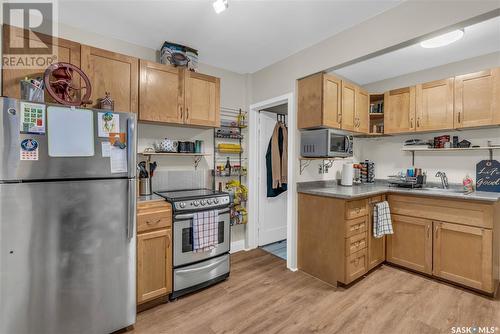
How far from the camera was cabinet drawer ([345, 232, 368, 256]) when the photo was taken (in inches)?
94.3

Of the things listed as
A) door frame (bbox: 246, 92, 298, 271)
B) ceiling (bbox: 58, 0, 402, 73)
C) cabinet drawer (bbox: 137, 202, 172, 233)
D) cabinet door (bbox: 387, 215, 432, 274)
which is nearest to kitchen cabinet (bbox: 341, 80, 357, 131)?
door frame (bbox: 246, 92, 298, 271)

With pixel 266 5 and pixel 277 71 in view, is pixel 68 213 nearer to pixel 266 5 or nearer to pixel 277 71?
pixel 266 5

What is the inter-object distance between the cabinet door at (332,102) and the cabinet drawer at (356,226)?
1086 mm

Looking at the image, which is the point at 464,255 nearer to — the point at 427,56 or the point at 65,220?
the point at 427,56

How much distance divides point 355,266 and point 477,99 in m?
2.32

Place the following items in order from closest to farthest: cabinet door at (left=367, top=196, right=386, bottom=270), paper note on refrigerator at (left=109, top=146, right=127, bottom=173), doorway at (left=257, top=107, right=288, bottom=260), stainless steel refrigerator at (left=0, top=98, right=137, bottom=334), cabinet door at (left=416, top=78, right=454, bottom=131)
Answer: stainless steel refrigerator at (left=0, top=98, right=137, bottom=334)
paper note on refrigerator at (left=109, top=146, right=127, bottom=173)
cabinet door at (left=367, top=196, right=386, bottom=270)
cabinet door at (left=416, top=78, right=454, bottom=131)
doorway at (left=257, top=107, right=288, bottom=260)

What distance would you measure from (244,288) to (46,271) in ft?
5.48

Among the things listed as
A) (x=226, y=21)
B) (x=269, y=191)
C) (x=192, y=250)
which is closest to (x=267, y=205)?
(x=269, y=191)

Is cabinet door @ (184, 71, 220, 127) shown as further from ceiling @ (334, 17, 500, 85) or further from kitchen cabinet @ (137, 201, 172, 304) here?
ceiling @ (334, 17, 500, 85)

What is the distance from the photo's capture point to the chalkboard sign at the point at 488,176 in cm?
267

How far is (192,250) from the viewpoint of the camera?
89.5 inches

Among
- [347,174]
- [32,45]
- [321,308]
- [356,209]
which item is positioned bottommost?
[321,308]

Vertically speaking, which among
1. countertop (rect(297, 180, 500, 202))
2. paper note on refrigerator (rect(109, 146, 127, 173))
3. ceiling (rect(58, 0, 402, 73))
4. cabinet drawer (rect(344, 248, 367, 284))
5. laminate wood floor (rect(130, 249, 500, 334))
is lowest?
laminate wood floor (rect(130, 249, 500, 334))

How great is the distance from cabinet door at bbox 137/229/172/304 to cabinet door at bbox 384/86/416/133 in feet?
10.6
